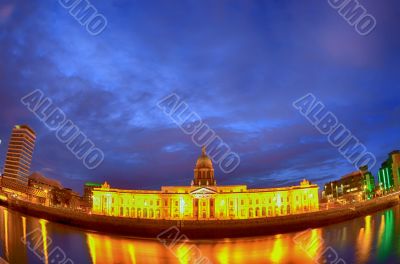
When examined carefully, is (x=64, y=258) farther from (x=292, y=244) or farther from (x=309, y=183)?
(x=309, y=183)

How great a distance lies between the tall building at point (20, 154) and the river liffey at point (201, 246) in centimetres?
5544

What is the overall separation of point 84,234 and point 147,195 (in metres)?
32.0

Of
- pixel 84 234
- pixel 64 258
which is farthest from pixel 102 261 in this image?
pixel 84 234

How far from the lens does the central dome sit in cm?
9619

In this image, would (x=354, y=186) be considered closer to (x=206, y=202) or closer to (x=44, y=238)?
(x=206, y=202)

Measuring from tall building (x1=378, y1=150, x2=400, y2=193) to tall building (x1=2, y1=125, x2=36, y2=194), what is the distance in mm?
92525

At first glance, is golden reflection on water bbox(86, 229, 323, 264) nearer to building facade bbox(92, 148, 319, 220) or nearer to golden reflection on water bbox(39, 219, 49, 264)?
golden reflection on water bbox(39, 219, 49, 264)

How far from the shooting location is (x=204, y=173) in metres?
95.8

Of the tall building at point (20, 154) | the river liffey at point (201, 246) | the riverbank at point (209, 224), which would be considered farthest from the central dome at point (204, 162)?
the tall building at point (20, 154)

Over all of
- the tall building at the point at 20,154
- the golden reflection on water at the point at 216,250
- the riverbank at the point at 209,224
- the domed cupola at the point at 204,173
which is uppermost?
the tall building at the point at 20,154

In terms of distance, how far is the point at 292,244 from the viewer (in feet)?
164

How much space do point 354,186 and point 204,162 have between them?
5661 cm

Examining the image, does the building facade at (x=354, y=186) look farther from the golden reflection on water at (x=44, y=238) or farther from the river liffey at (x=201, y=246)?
the golden reflection on water at (x=44, y=238)

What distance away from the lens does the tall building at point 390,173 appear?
9708 centimetres
